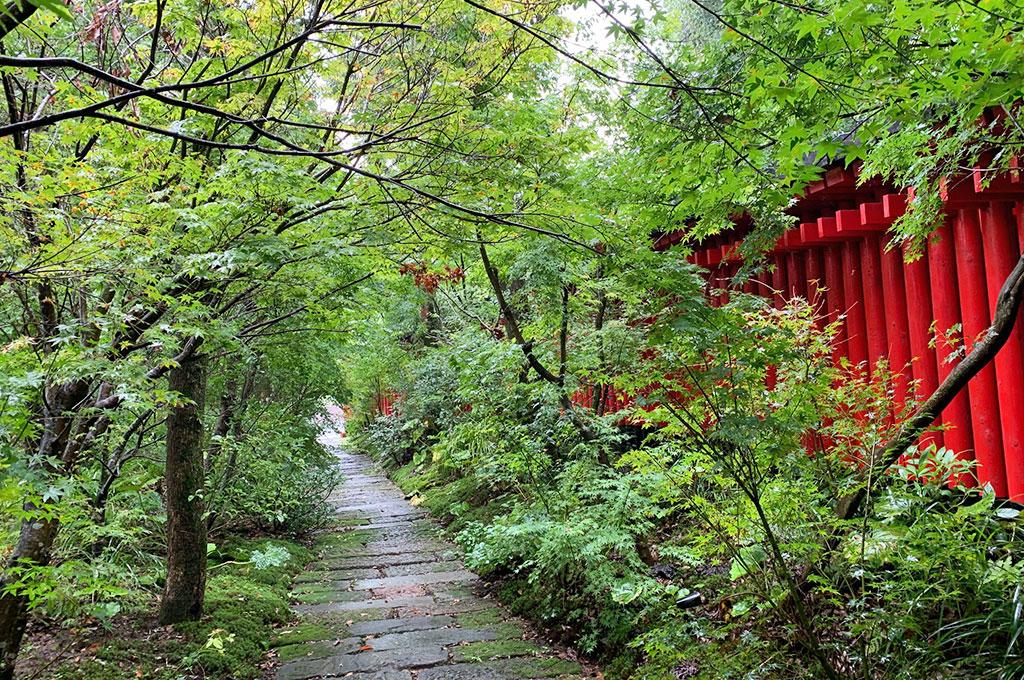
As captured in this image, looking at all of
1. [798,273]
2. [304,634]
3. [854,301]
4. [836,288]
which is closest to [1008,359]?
[854,301]

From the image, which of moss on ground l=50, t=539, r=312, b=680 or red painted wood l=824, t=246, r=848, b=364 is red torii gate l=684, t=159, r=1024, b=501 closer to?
red painted wood l=824, t=246, r=848, b=364

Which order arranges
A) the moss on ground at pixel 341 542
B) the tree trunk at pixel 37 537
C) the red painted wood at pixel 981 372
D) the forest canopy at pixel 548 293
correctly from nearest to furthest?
the forest canopy at pixel 548 293
the tree trunk at pixel 37 537
the red painted wood at pixel 981 372
the moss on ground at pixel 341 542

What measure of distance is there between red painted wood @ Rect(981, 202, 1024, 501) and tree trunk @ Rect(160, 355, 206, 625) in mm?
5720

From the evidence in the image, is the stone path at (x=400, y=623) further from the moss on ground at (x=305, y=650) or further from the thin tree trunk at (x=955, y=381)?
the thin tree trunk at (x=955, y=381)

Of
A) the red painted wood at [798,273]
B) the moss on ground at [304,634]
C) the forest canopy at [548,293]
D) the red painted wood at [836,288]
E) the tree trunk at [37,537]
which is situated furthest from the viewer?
Result: the red painted wood at [798,273]

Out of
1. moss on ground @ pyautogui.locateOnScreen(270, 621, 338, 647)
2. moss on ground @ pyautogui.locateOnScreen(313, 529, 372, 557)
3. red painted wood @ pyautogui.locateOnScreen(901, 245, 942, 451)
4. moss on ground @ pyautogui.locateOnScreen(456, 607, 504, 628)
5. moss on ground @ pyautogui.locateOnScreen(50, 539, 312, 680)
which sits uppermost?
red painted wood @ pyautogui.locateOnScreen(901, 245, 942, 451)

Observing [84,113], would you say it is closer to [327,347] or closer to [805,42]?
[805,42]

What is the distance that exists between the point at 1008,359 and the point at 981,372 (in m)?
0.20

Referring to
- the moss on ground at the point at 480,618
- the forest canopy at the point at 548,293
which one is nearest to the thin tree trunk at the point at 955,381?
the forest canopy at the point at 548,293

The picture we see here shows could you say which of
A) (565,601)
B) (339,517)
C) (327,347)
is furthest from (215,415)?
(565,601)

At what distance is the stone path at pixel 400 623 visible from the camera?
188 inches

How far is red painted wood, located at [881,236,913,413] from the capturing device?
478 cm

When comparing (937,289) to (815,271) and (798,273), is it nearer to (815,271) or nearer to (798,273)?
(815,271)

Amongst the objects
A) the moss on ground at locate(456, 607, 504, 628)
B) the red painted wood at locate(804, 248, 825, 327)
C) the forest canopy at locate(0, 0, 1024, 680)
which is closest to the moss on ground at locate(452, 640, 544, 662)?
the forest canopy at locate(0, 0, 1024, 680)
